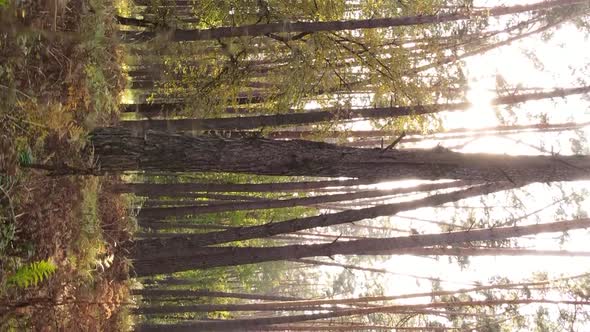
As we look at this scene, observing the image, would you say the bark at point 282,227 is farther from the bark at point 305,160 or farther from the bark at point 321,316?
the bark at point 321,316

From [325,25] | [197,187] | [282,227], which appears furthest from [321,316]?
[325,25]

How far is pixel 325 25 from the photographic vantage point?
6199 mm

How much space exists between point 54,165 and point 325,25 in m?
3.50

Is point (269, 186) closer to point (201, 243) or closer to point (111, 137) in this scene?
point (201, 243)

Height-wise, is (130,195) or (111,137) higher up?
(111,137)

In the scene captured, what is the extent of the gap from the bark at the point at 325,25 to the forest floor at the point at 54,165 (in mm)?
943

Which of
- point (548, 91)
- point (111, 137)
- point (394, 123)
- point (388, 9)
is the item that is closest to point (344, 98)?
point (394, 123)

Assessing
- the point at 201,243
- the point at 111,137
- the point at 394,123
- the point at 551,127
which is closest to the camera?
the point at 111,137

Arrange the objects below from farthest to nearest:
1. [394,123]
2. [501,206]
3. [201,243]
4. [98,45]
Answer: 1. [501,206]
2. [394,123]
3. [201,243]
4. [98,45]

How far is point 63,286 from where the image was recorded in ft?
18.5

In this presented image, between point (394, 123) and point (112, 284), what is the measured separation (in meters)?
4.75

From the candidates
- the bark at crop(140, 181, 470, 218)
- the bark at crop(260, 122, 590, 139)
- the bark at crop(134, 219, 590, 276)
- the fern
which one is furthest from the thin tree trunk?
the fern

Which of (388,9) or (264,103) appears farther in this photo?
(264,103)

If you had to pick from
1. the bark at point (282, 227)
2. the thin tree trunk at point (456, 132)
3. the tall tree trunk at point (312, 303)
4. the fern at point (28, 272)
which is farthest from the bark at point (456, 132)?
the fern at point (28, 272)
